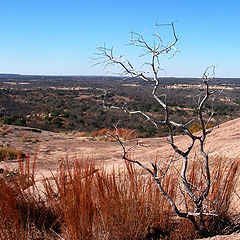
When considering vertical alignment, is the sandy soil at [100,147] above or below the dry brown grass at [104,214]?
below

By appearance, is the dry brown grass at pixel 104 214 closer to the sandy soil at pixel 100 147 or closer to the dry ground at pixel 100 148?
the dry ground at pixel 100 148

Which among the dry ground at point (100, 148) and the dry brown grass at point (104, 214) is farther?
the dry ground at point (100, 148)

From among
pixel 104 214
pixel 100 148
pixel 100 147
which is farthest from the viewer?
pixel 100 147

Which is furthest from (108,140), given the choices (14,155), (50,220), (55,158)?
(50,220)

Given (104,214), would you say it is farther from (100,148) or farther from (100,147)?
(100,147)

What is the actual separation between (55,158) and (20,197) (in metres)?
6.96

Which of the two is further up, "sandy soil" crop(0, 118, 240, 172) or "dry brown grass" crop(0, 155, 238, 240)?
"dry brown grass" crop(0, 155, 238, 240)

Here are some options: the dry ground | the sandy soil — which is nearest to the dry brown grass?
the dry ground

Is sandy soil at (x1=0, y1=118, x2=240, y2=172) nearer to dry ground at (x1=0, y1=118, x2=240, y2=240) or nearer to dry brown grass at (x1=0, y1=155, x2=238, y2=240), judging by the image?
dry ground at (x1=0, y1=118, x2=240, y2=240)

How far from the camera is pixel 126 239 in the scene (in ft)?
9.20

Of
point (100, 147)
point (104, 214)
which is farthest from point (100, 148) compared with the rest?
point (104, 214)

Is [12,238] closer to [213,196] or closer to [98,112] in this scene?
[213,196]

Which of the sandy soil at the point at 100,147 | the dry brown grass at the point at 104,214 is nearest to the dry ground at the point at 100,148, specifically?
the sandy soil at the point at 100,147

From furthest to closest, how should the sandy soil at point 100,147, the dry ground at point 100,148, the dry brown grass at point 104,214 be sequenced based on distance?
the sandy soil at point 100,147
the dry ground at point 100,148
the dry brown grass at point 104,214
